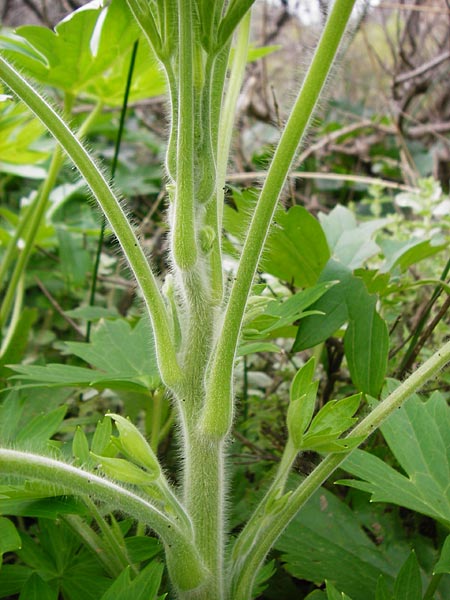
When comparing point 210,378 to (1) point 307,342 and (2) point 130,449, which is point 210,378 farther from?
(1) point 307,342

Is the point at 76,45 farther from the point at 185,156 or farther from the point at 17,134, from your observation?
the point at 185,156

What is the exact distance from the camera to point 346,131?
112 inches

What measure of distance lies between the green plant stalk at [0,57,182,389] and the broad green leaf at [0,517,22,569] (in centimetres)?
25

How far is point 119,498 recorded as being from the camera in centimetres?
66

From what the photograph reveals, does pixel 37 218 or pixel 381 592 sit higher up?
pixel 37 218

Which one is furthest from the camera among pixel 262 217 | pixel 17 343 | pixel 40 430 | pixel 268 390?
pixel 268 390

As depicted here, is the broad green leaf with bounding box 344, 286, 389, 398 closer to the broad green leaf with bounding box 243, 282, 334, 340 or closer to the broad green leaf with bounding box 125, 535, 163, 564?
the broad green leaf with bounding box 243, 282, 334, 340

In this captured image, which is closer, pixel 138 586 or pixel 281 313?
pixel 138 586

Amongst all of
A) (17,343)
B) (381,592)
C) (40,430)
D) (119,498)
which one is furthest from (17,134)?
(381,592)

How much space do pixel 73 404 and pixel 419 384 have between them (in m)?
0.88

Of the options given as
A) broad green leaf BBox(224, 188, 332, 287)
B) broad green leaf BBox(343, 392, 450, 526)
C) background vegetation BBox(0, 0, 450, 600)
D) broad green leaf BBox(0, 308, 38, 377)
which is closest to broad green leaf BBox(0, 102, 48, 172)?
background vegetation BBox(0, 0, 450, 600)

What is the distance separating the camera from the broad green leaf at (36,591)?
2.27ft

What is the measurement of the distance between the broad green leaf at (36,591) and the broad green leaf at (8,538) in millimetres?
42

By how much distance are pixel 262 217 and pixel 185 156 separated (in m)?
0.12
